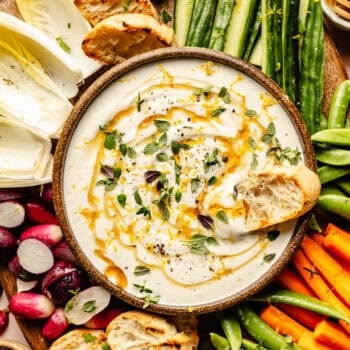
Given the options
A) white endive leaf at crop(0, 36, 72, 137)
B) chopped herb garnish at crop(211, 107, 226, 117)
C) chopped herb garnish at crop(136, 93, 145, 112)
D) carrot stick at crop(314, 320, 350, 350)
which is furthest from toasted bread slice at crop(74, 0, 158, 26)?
carrot stick at crop(314, 320, 350, 350)

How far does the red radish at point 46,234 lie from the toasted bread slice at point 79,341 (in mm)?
388

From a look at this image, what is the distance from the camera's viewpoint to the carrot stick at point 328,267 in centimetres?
340

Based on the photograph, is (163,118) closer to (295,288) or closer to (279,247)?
(279,247)

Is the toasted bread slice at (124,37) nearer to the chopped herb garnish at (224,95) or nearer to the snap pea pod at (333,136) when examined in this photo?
the chopped herb garnish at (224,95)

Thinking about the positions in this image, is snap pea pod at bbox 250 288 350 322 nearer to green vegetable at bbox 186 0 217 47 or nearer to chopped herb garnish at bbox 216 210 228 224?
chopped herb garnish at bbox 216 210 228 224

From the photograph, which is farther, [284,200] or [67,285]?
[67,285]

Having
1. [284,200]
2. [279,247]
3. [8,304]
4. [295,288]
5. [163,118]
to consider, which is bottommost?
[8,304]

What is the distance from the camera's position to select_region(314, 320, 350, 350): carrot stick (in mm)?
3363

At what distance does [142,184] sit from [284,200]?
55 centimetres

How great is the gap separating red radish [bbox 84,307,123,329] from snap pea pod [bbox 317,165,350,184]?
1.02 meters

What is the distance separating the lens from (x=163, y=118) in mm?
3186

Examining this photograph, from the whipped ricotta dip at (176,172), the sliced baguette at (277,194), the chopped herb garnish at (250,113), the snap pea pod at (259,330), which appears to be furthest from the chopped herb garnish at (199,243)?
the chopped herb garnish at (250,113)

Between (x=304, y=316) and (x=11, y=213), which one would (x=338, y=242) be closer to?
(x=304, y=316)

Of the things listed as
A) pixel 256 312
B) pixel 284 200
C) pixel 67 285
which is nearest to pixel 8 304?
pixel 67 285
